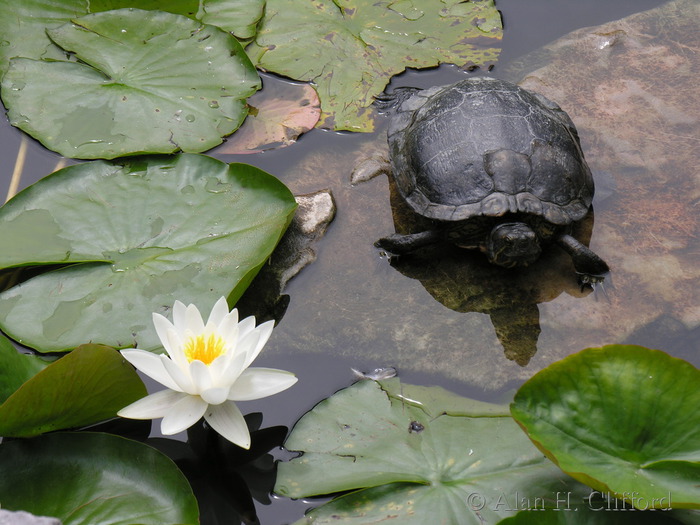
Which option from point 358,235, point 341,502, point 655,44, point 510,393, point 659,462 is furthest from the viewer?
point 655,44

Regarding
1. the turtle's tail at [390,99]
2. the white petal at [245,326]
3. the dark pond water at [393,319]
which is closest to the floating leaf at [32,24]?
the dark pond water at [393,319]

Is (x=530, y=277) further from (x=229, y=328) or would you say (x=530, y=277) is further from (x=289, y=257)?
(x=229, y=328)

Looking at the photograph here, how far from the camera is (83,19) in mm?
3510

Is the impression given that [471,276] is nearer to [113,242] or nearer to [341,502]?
[341,502]

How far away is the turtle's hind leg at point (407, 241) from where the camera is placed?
302 cm

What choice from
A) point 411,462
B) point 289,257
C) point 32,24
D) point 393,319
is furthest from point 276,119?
point 411,462

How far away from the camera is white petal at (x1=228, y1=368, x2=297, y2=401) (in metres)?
2.15

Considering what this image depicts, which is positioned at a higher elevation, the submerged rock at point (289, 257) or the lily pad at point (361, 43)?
the lily pad at point (361, 43)

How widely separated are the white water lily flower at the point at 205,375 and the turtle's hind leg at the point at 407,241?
38.4 inches

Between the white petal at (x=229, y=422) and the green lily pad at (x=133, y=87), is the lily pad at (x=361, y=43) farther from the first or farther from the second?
the white petal at (x=229, y=422)

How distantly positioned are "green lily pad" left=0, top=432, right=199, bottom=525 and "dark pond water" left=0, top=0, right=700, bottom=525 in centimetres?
46

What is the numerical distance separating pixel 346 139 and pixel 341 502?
2.00 metres

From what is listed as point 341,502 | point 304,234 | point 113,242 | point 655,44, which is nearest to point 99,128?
point 113,242

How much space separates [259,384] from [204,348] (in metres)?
0.21
